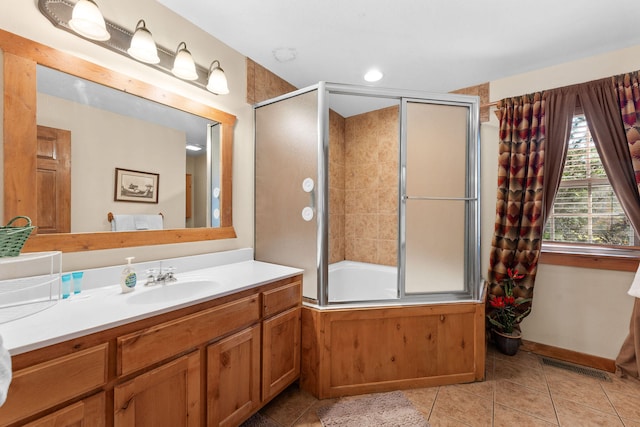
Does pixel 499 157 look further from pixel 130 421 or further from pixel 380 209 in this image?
pixel 130 421

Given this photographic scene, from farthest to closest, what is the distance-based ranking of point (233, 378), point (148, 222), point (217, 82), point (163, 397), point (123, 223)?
1. point (217, 82)
2. point (148, 222)
3. point (123, 223)
4. point (233, 378)
5. point (163, 397)

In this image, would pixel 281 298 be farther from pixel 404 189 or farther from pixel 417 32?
pixel 417 32

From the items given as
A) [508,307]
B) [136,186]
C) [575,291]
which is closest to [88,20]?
[136,186]

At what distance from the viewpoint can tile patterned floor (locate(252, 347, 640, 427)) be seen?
1.63 metres

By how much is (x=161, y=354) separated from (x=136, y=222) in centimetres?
80

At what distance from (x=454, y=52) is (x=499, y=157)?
3.11 feet

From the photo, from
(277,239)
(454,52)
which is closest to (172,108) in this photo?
(277,239)

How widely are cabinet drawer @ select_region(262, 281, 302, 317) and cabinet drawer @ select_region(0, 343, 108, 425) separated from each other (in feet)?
2.54

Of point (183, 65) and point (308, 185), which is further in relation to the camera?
point (308, 185)

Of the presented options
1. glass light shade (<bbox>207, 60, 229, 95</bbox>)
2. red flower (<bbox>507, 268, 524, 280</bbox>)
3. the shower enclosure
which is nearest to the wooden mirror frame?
glass light shade (<bbox>207, 60, 229, 95</bbox>)

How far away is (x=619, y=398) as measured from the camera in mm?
1814

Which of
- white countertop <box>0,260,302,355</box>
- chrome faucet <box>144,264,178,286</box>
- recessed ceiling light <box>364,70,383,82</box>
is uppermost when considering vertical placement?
recessed ceiling light <box>364,70,383,82</box>

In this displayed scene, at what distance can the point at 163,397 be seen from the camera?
3.79 ft

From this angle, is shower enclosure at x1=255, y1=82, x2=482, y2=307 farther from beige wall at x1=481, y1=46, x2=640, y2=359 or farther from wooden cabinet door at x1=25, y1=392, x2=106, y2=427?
wooden cabinet door at x1=25, y1=392, x2=106, y2=427
